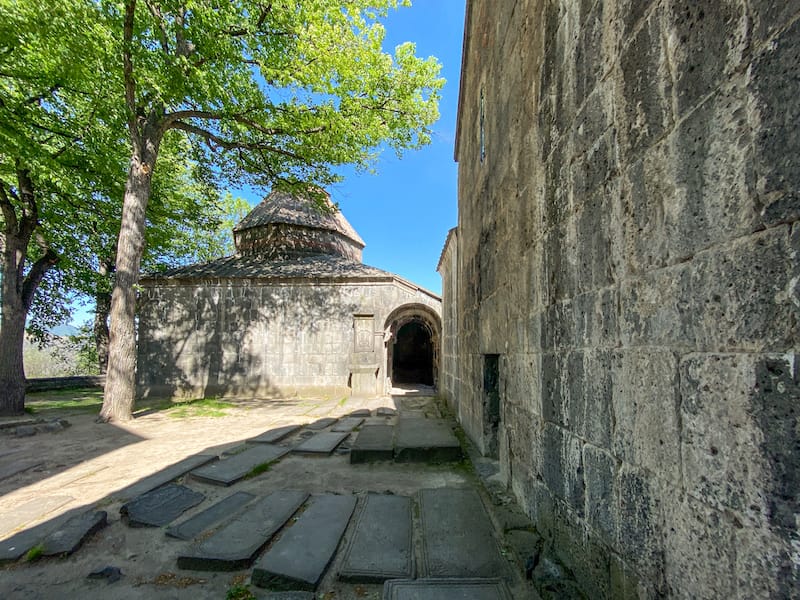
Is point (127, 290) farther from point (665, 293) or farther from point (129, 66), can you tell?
point (665, 293)

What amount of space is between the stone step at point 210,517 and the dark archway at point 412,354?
16525mm

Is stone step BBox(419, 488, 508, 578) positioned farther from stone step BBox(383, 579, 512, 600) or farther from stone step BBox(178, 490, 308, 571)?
stone step BBox(178, 490, 308, 571)

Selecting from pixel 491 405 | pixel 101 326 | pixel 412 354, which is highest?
pixel 101 326

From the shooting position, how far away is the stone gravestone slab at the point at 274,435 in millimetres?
5366

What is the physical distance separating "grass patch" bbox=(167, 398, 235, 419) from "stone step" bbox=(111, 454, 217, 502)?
4.25m

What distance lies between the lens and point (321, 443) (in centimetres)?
515

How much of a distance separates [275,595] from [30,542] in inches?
86.2

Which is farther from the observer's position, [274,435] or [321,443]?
[274,435]

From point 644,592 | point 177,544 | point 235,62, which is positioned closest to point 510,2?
point 644,592

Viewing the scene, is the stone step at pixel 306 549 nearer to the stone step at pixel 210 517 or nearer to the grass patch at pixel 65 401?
the stone step at pixel 210 517

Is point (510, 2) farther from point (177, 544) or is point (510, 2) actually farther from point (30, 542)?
point (30, 542)

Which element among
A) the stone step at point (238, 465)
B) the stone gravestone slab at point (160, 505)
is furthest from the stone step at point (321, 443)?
the stone gravestone slab at point (160, 505)

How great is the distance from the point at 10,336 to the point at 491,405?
37.5ft

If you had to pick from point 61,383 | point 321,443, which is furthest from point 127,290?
point 61,383
